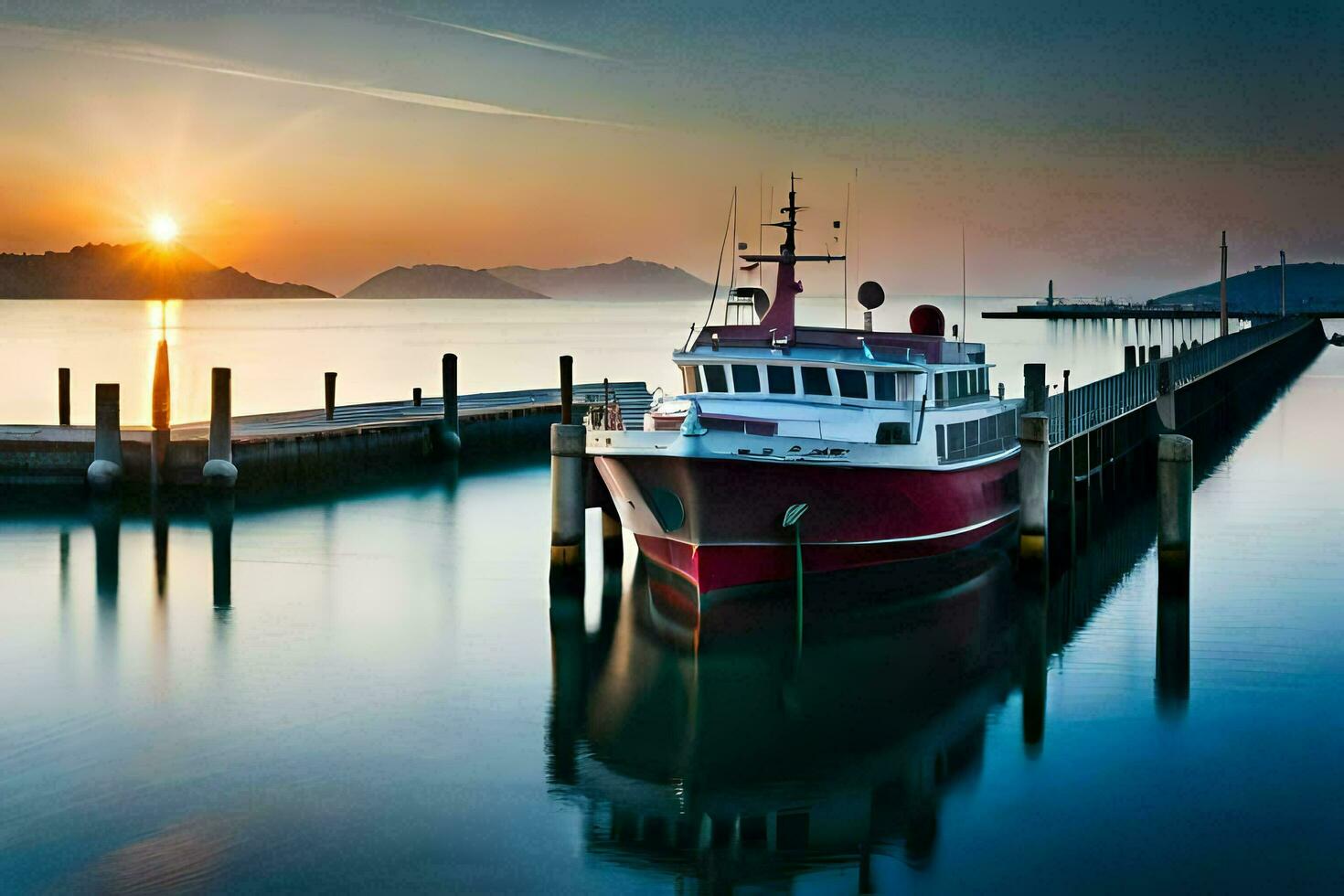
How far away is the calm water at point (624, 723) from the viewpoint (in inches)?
543

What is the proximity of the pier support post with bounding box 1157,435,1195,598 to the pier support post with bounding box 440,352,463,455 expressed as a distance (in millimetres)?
23152

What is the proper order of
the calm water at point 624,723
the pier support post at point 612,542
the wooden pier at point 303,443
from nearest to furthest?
the calm water at point 624,723
the pier support post at point 612,542
the wooden pier at point 303,443

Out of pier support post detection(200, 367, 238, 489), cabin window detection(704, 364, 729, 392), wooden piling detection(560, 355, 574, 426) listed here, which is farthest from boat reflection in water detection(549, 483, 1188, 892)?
wooden piling detection(560, 355, 574, 426)

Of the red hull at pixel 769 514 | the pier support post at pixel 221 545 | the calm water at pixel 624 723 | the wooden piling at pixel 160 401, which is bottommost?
the calm water at pixel 624 723

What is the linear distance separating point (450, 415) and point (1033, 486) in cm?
2181

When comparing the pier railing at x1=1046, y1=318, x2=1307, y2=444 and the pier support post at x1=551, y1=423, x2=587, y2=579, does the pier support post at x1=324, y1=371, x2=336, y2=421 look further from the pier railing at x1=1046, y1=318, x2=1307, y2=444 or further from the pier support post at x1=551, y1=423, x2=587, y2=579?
the pier support post at x1=551, y1=423, x2=587, y2=579

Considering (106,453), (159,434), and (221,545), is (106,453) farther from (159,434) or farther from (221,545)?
(221,545)

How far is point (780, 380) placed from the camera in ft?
80.6

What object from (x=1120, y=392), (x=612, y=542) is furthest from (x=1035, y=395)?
(x=1120, y=392)

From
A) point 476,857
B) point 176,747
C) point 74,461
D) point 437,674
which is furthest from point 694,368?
point 74,461

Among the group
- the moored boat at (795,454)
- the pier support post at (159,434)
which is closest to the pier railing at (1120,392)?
the moored boat at (795,454)

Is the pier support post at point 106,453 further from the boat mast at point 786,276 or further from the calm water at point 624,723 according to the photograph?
the boat mast at point 786,276

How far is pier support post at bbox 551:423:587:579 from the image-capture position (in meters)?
22.4

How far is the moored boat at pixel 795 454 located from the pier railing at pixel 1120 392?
4113 millimetres
